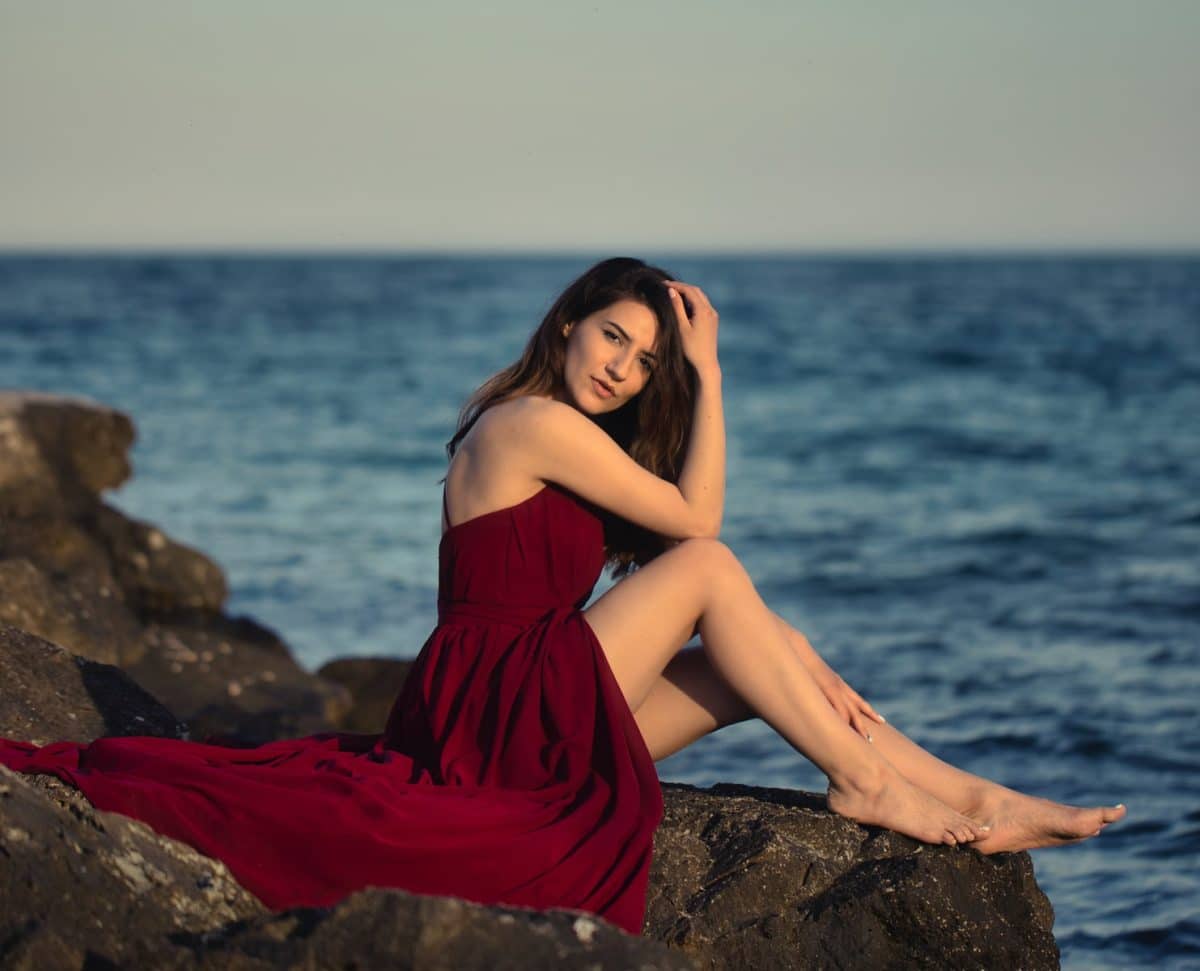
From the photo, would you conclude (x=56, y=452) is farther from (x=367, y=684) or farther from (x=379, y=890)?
(x=379, y=890)

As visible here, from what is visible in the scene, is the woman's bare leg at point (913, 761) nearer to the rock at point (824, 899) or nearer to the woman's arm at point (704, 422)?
the rock at point (824, 899)

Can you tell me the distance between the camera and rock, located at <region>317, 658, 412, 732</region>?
716 cm

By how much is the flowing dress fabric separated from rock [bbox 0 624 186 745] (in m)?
0.51

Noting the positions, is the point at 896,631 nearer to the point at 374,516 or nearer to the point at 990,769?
the point at 990,769

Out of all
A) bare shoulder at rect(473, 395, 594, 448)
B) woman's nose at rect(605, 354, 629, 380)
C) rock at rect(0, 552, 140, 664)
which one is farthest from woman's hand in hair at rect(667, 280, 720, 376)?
rock at rect(0, 552, 140, 664)

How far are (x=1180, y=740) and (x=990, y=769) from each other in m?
0.98

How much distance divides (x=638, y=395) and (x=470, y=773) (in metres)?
1.29

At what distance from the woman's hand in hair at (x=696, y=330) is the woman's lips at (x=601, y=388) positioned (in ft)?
0.81

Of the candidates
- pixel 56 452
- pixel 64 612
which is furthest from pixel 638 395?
pixel 56 452

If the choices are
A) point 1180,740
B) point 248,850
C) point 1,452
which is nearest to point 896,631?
point 1180,740

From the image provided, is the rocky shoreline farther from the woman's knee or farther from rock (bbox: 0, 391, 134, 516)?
rock (bbox: 0, 391, 134, 516)

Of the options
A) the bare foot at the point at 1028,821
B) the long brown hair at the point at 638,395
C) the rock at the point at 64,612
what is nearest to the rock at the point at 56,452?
the rock at the point at 64,612

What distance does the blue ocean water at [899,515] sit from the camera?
701cm

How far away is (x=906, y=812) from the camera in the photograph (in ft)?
12.9
